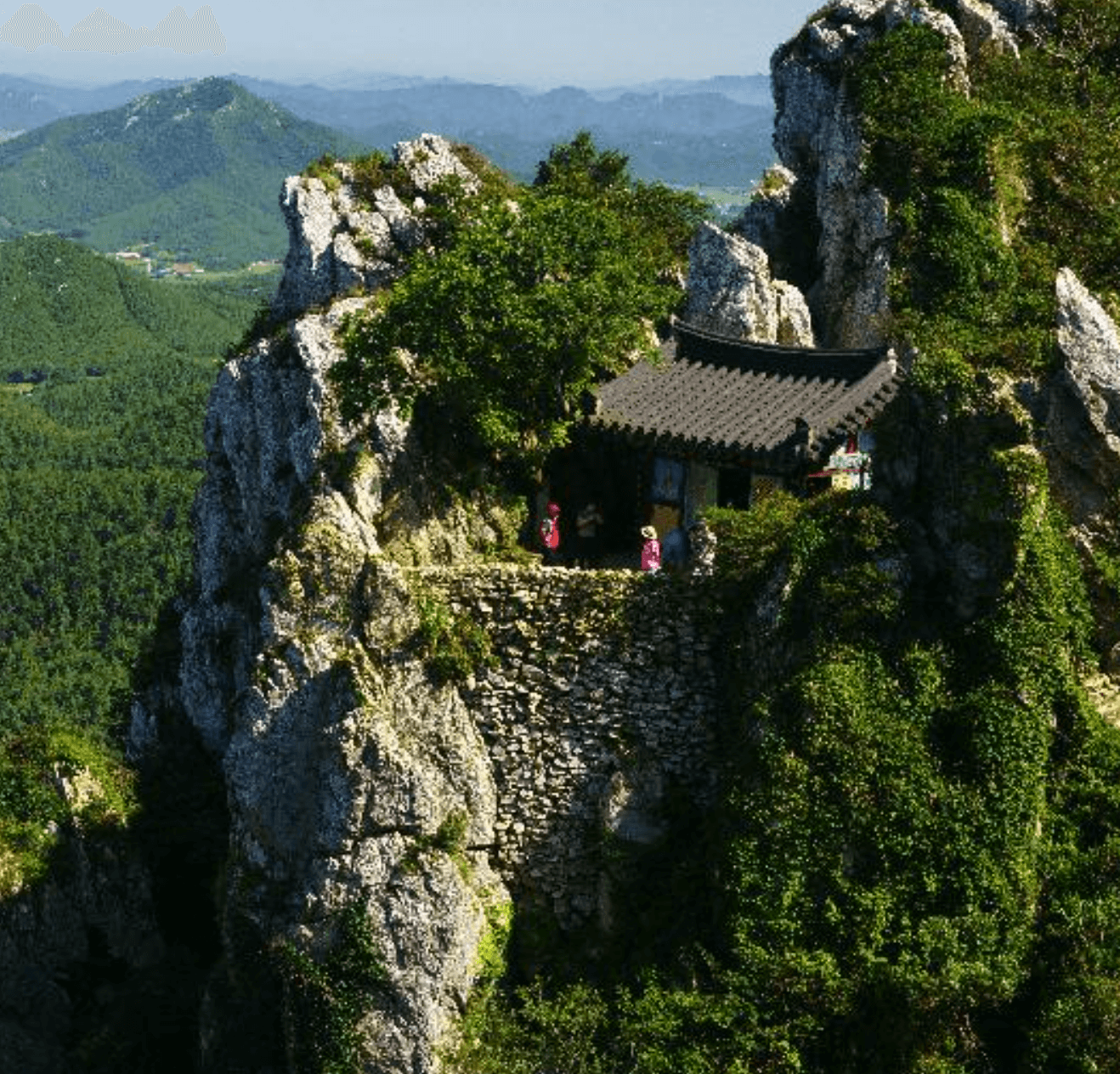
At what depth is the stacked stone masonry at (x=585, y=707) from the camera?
74.1 ft

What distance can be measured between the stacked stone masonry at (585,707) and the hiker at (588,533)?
17.3ft

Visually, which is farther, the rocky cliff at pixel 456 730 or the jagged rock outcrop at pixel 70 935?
the jagged rock outcrop at pixel 70 935

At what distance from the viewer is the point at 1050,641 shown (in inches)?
781

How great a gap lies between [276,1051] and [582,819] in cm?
724

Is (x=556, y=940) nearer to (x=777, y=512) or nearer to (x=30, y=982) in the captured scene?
(x=777, y=512)

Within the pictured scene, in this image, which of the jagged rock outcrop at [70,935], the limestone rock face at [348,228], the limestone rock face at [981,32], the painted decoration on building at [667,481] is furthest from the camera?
the limestone rock face at [981,32]

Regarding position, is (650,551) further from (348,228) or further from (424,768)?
(348,228)

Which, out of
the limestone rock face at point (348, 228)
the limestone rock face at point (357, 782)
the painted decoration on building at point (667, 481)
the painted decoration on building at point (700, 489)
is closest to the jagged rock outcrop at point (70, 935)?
the limestone rock face at point (357, 782)

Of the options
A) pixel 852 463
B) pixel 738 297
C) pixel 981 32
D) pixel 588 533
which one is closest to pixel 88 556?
pixel 981 32

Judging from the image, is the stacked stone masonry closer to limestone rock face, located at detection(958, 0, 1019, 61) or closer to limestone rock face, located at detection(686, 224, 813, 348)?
limestone rock face, located at detection(686, 224, 813, 348)

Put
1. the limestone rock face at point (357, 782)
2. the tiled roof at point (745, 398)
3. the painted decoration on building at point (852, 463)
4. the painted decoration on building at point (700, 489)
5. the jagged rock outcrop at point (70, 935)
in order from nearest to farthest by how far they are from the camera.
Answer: the limestone rock face at point (357, 782) < the painted decoration on building at point (852, 463) < the tiled roof at point (745, 398) < the painted decoration on building at point (700, 489) < the jagged rock outcrop at point (70, 935)

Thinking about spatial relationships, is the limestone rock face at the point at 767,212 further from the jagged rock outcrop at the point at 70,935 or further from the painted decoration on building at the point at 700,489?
the jagged rock outcrop at the point at 70,935

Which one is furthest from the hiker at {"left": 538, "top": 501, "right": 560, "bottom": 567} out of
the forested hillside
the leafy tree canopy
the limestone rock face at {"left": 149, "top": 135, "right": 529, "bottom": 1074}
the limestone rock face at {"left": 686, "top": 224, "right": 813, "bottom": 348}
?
the forested hillside

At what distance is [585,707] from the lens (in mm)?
22969
